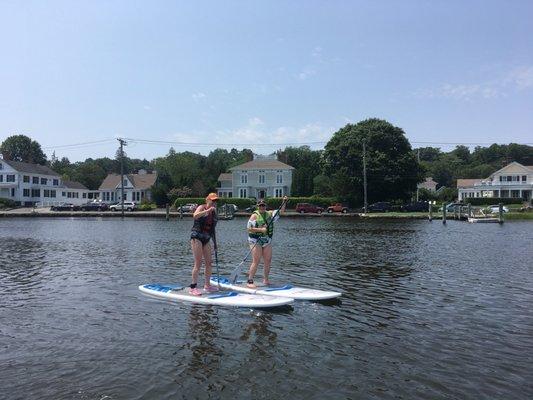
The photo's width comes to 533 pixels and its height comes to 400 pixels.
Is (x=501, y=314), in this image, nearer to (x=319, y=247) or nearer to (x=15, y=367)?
(x=15, y=367)

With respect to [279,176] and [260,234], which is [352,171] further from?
[260,234]

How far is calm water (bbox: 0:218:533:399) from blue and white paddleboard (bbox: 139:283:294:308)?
216 mm

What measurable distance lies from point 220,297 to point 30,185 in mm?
93531

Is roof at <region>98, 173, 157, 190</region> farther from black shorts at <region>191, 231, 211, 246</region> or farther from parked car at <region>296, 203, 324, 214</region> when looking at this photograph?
black shorts at <region>191, 231, 211, 246</region>

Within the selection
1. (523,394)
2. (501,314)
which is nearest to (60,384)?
(523,394)

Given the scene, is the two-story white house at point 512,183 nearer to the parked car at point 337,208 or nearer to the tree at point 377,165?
the tree at point 377,165

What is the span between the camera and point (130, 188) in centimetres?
9775

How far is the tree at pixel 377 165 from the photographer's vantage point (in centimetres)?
7494

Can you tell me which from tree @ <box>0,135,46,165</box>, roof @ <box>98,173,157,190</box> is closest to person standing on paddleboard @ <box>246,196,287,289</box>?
roof @ <box>98,173,157,190</box>

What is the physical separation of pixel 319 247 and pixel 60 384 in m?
20.1

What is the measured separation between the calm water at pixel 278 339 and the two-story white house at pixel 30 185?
8217cm

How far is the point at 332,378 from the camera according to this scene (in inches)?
286

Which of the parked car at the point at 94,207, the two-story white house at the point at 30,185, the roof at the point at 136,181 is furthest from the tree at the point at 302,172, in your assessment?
the two-story white house at the point at 30,185

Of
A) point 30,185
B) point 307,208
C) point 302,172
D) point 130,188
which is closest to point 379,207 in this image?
point 307,208
